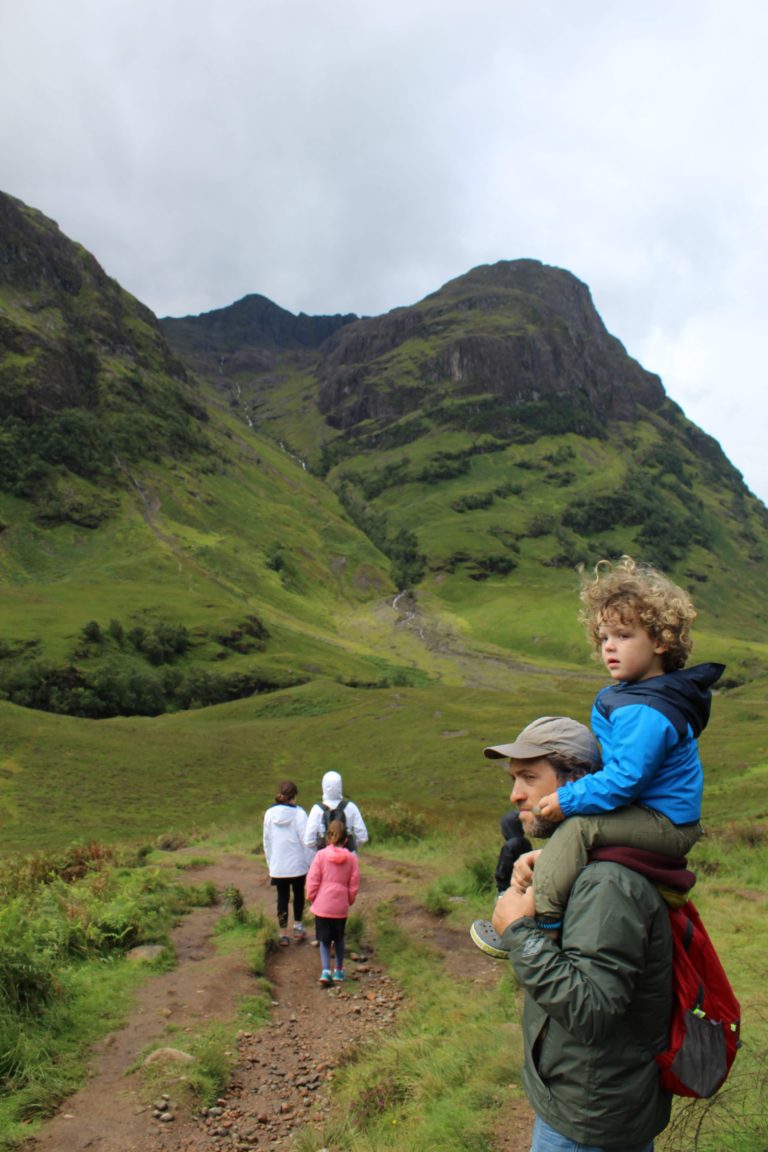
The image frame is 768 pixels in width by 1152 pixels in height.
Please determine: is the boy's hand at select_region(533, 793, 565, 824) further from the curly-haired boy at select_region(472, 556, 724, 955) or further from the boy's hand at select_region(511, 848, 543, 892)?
the boy's hand at select_region(511, 848, 543, 892)

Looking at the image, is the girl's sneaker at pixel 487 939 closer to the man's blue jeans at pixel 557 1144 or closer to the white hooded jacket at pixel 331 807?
the man's blue jeans at pixel 557 1144

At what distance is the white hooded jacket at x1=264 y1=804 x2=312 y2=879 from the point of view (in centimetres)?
1194

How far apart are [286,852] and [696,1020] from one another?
384 inches

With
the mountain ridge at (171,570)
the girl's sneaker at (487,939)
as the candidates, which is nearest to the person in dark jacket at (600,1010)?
the girl's sneaker at (487,939)

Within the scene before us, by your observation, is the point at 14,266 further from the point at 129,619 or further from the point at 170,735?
the point at 170,735

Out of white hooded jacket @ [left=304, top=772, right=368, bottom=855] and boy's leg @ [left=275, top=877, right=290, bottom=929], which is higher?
white hooded jacket @ [left=304, top=772, right=368, bottom=855]

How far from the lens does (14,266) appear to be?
185m

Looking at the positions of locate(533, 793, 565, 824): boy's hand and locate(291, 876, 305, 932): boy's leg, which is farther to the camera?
locate(291, 876, 305, 932): boy's leg

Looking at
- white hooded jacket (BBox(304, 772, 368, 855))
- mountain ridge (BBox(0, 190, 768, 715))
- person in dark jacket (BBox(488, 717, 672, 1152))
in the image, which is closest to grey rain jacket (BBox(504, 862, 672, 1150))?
person in dark jacket (BBox(488, 717, 672, 1152))

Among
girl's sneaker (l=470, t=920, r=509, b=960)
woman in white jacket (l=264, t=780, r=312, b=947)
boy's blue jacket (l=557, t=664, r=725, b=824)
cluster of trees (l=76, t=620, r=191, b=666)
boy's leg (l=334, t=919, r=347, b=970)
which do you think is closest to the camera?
boy's blue jacket (l=557, t=664, r=725, b=824)

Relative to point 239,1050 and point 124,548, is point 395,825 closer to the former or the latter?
point 239,1050

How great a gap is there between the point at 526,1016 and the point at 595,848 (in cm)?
89

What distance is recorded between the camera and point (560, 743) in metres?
3.58

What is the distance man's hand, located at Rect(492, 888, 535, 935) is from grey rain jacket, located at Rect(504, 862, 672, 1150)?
12 cm
